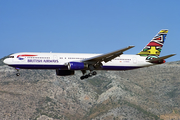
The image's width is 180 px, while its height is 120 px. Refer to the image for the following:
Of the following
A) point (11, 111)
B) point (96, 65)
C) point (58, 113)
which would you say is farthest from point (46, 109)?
point (96, 65)

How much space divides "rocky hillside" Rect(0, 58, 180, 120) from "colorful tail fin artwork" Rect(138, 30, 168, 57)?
40.4 metres

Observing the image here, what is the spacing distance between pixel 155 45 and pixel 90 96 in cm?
5970

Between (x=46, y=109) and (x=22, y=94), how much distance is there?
12127 millimetres

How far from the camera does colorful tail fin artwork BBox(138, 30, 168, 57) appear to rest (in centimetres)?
8381

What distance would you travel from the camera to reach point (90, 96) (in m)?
139

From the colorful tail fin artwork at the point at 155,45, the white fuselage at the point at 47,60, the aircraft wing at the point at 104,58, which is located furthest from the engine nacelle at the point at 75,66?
the colorful tail fin artwork at the point at 155,45

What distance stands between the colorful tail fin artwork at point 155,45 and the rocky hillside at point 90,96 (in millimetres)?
40447

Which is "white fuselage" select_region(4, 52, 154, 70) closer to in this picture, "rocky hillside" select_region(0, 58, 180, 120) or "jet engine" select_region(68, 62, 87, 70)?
"jet engine" select_region(68, 62, 87, 70)

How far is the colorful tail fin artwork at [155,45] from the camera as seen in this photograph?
83.8m

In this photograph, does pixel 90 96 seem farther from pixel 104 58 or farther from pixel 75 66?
pixel 75 66

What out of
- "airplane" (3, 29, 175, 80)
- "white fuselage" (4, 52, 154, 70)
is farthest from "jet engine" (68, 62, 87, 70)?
"white fuselage" (4, 52, 154, 70)

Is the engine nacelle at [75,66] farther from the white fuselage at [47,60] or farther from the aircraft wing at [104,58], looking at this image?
the white fuselage at [47,60]

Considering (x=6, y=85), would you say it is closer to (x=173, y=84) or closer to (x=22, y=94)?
(x=22, y=94)

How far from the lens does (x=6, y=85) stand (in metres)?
132
